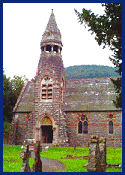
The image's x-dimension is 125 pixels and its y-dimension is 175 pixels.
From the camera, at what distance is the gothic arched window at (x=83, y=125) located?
97.7 ft

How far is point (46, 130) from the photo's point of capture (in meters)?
30.6

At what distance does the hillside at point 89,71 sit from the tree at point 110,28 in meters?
41.8

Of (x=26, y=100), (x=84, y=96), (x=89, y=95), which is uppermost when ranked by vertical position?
(x=89, y=95)

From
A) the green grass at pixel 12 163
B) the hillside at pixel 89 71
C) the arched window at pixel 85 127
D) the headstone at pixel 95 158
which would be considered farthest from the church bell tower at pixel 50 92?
the hillside at pixel 89 71

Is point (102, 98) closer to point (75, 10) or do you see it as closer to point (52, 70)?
point (52, 70)

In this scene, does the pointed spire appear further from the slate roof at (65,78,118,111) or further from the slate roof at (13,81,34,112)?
the slate roof at (13,81,34,112)

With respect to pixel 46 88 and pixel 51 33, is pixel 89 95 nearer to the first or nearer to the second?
pixel 46 88

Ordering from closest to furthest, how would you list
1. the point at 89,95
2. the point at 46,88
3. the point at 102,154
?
the point at 102,154, the point at 46,88, the point at 89,95

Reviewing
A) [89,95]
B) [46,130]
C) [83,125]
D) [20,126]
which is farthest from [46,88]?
[83,125]

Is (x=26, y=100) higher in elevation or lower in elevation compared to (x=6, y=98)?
lower

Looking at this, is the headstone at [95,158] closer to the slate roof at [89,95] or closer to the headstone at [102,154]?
the headstone at [102,154]

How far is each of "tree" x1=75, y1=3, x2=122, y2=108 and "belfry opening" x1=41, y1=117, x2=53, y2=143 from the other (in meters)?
18.0

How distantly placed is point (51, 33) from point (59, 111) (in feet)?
34.6

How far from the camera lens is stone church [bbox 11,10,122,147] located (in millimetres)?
28797
